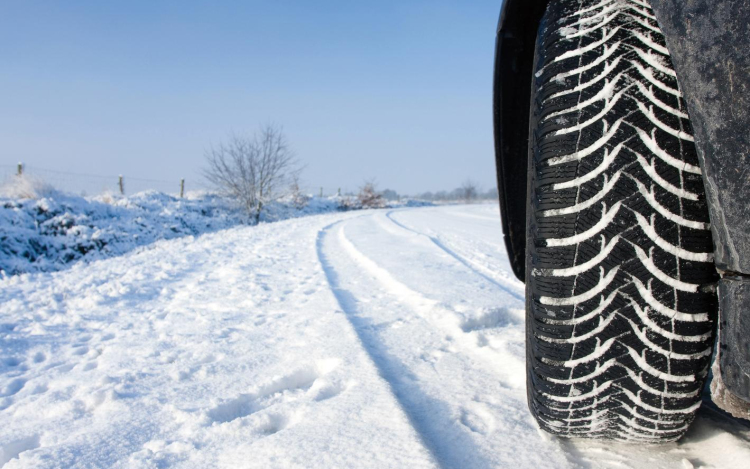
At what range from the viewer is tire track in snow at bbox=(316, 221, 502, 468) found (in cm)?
93

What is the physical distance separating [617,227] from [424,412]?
690 mm

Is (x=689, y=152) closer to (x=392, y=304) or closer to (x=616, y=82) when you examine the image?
(x=616, y=82)

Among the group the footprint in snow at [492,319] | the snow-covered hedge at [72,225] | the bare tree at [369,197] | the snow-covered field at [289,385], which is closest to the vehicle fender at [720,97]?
the snow-covered field at [289,385]

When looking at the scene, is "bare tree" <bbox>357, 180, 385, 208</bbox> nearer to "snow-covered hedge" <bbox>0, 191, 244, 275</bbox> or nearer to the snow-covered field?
"snow-covered hedge" <bbox>0, 191, 244, 275</bbox>

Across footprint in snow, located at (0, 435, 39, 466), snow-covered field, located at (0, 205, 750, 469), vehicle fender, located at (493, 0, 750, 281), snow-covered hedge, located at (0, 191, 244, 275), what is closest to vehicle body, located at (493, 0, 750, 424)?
vehicle fender, located at (493, 0, 750, 281)

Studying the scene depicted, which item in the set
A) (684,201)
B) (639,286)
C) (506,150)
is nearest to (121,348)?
(506,150)

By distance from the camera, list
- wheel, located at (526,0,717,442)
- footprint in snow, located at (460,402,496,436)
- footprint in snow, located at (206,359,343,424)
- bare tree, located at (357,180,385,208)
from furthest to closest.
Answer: bare tree, located at (357,180,385,208)
footprint in snow, located at (206,359,343,424)
footprint in snow, located at (460,402,496,436)
wheel, located at (526,0,717,442)

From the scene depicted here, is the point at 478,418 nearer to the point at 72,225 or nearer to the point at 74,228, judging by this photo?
the point at 74,228

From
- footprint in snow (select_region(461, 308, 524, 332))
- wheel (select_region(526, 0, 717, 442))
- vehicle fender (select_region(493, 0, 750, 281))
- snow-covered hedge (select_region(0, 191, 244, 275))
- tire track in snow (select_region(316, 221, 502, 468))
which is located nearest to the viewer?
vehicle fender (select_region(493, 0, 750, 281))

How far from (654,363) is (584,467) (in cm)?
27

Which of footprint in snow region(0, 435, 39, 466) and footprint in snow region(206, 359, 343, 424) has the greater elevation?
footprint in snow region(206, 359, 343, 424)

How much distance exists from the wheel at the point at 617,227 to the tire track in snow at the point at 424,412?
0.25m

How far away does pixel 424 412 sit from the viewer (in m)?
1.13

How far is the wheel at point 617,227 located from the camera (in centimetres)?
76
